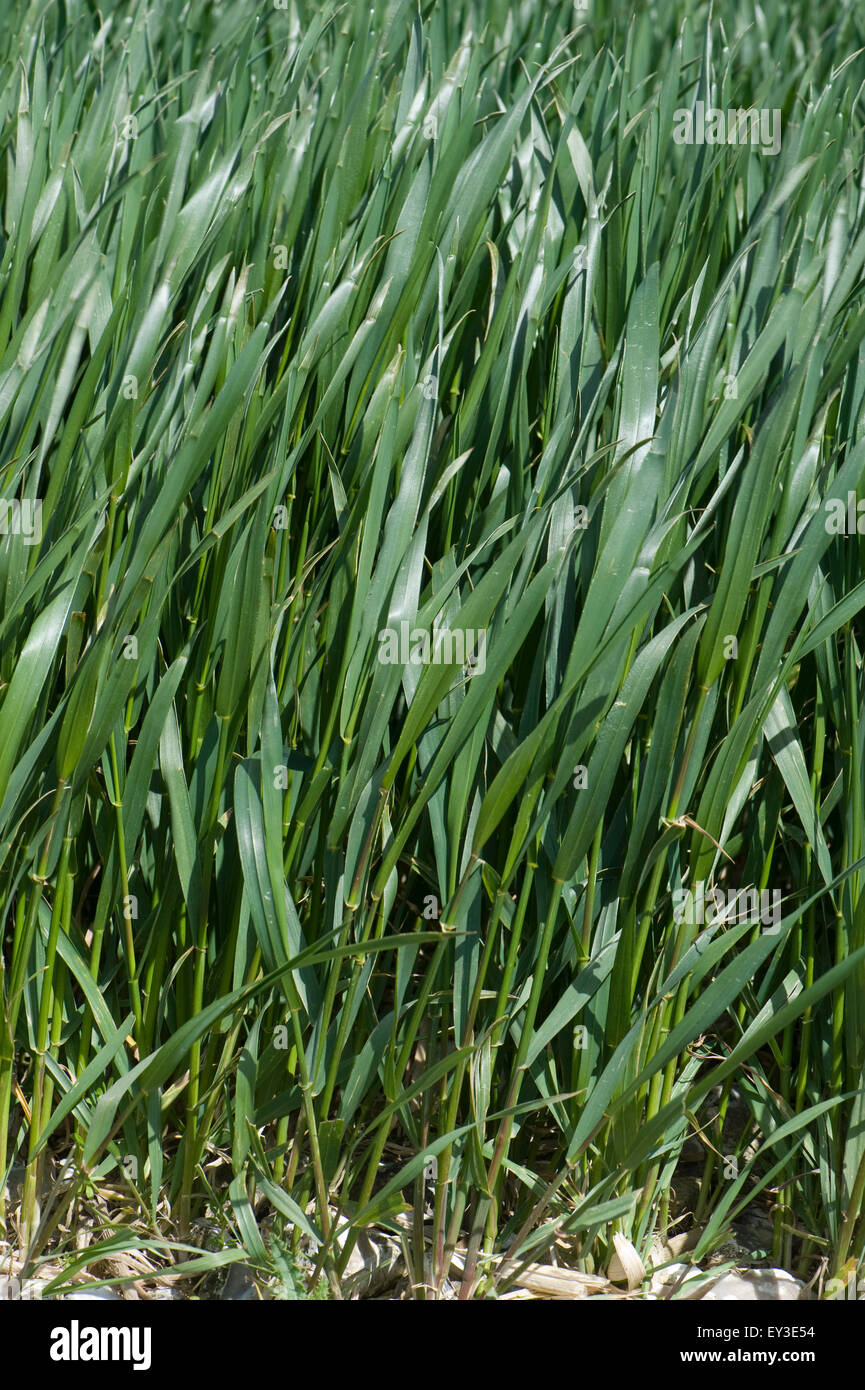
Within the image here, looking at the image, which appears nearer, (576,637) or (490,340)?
(576,637)

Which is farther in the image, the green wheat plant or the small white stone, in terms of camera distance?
the small white stone

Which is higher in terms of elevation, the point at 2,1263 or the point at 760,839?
the point at 760,839

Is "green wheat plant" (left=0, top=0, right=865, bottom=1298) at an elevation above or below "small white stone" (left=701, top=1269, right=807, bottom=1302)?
above

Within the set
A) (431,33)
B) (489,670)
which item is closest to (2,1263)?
(489,670)

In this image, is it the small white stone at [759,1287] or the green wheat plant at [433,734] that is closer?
the green wheat plant at [433,734]

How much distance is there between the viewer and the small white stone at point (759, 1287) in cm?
90

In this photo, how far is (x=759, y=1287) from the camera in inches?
35.6

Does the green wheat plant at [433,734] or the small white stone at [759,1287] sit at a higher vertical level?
the green wheat plant at [433,734]

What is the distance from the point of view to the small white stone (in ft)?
2.94

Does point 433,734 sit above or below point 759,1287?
above

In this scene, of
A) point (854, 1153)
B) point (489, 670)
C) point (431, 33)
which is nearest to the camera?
point (489, 670)

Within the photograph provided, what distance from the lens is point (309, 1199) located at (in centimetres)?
92

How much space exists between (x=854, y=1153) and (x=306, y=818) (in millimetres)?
517
